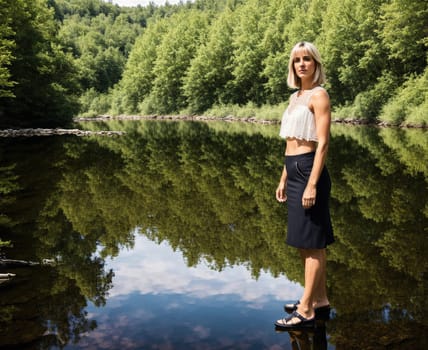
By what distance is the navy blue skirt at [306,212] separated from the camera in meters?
4.50

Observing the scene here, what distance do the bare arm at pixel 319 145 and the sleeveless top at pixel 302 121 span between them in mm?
95

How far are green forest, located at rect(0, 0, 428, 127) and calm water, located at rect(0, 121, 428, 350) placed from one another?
63.1ft

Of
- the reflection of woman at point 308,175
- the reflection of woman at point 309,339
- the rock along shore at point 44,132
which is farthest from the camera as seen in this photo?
the rock along shore at point 44,132

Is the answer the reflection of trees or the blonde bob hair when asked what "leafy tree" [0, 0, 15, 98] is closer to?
the reflection of trees

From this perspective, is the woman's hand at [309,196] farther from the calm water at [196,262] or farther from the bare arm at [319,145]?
the calm water at [196,262]

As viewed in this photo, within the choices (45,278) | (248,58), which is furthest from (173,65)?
(45,278)

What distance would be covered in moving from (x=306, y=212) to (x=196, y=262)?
8.59ft

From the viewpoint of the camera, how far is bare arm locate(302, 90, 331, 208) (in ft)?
14.4

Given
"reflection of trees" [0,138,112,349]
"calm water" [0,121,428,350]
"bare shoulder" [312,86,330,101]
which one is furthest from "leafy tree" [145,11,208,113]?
"bare shoulder" [312,86,330,101]

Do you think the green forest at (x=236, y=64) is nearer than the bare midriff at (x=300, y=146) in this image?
No

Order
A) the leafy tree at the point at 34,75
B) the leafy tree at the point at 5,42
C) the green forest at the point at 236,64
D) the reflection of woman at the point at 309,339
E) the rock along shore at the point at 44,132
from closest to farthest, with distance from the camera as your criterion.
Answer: the reflection of woman at the point at 309,339 < the leafy tree at the point at 5,42 < the rock along shore at the point at 44,132 < the leafy tree at the point at 34,75 < the green forest at the point at 236,64

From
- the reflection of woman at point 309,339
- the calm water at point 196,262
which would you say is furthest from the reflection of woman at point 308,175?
the calm water at point 196,262

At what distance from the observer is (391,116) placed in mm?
38625

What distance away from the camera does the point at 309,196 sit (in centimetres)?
440
